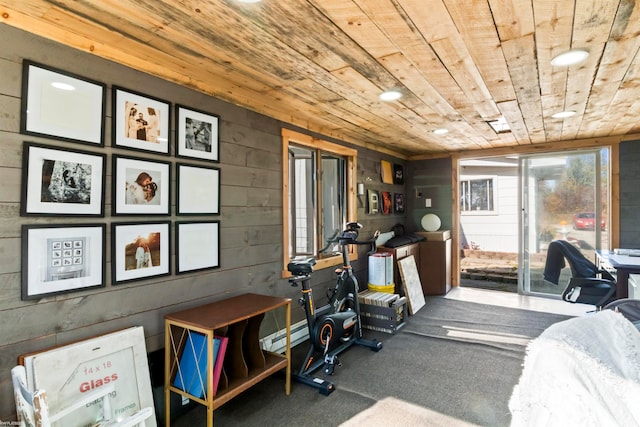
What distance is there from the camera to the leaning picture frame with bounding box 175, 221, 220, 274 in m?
2.21

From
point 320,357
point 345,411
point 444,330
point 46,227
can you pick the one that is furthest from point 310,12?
point 444,330

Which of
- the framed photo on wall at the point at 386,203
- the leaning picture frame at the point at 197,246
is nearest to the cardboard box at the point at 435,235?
the framed photo on wall at the point at 386,203

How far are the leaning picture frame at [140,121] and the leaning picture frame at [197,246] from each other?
528mm

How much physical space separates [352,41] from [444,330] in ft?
10.1

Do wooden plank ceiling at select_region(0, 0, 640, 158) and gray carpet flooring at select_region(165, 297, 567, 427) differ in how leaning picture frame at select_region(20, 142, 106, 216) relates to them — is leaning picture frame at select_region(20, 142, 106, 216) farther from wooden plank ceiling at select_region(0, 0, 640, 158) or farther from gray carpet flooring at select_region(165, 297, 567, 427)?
gray carpet flooring at select_region(165, 297, 567, 427)

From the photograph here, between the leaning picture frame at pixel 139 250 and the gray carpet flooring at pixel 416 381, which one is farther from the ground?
the leaning picture frame at pixel 139 250

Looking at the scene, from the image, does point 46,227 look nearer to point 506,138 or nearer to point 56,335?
point 56,335

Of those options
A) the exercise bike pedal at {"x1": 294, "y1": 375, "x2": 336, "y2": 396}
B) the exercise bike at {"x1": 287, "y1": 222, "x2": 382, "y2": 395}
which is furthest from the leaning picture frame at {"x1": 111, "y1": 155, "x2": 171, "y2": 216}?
the exercise bike pedal at {"x1": 294, "y1": 375, "x2": 336, "y2": 396}

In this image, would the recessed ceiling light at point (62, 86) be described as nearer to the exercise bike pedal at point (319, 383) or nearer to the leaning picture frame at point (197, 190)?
the leaning picture frame at point (197, 190)

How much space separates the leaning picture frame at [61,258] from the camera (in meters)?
1.56

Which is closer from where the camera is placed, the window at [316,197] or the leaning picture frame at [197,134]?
the leaning picture frame at [197,134]

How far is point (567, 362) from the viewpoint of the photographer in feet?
3.52

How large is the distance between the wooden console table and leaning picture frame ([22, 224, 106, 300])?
1.69 feet

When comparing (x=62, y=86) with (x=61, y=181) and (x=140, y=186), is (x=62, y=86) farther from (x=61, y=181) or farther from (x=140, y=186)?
(x=140, y=186)
